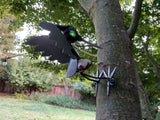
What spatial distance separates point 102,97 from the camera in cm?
73

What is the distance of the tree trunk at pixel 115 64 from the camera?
26.9 inches

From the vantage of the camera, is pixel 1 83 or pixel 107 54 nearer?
pixel 107 54

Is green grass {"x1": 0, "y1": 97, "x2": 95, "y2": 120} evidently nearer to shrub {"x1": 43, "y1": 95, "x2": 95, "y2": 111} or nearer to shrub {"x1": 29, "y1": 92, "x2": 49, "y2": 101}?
shrub {"x1": 43, "y1": 95, "x2": 95, "y2": 111}

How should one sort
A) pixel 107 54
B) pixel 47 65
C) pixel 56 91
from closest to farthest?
pixel 107 54
pixel 47 65
pixel 56 91

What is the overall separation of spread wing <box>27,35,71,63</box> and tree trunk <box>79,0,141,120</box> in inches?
8.2

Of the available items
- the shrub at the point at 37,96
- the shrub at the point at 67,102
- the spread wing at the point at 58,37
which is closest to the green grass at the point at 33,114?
the shrub at the point at 67,102

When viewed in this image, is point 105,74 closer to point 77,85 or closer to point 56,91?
point 77,85

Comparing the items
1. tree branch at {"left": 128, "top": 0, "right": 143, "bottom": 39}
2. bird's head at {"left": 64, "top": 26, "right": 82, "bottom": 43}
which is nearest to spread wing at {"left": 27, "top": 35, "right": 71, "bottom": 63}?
bird's head at {"left": 64, "top": 26, "right": 82, "bottom": 43}

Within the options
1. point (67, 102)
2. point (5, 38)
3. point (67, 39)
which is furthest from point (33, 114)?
point (5, 38)

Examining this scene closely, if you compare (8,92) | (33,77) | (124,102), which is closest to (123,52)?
(124,102)

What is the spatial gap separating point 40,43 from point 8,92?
11968mm

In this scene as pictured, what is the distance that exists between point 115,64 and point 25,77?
10.6 meters

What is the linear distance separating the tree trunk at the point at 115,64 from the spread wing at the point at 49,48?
208 mm

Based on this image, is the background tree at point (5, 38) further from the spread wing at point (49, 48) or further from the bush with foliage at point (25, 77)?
the spread wing at point (49, 48)
